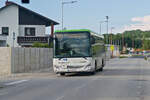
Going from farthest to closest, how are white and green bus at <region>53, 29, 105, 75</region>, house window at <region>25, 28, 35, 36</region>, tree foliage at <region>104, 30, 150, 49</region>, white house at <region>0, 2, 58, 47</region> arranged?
tree foliage at <region>104, 30, 150, 49</region> < house window at <region>25, 28, 35, 36</region> < white house at <region>0, 2, 58, 47</region> < white and green bus at <region>53, 29, 105, 75</region>

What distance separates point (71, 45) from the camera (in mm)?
24969

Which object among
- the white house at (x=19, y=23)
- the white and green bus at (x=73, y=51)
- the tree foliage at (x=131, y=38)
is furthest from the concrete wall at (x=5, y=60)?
the tree foliage at (x=131, y=38)

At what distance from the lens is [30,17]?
60.5 metres

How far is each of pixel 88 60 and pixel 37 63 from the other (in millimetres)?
11937

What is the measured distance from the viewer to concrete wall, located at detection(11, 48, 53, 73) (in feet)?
98.9

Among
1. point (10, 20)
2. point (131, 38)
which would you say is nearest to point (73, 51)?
point (10, 20)

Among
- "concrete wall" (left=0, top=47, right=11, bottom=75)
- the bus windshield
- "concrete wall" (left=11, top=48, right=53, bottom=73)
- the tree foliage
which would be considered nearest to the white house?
"concrete wall" (left=11, top=48, right=53, bottom=73)

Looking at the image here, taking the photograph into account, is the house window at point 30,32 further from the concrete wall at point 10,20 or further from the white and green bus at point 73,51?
the white and green bus at point 73,51

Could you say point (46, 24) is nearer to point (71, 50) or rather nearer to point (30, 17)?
point (30, 17)

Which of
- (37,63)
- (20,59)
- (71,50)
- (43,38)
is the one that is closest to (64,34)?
(71,50)

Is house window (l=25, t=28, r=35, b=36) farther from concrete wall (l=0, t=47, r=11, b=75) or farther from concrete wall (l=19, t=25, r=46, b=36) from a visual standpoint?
concrete wall (l=0, t=47, r=11, b=75)

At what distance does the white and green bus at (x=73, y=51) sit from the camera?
80.9 ft

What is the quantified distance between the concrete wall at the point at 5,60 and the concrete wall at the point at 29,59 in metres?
0.29

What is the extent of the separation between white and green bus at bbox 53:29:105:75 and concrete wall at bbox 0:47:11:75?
5.91 m
